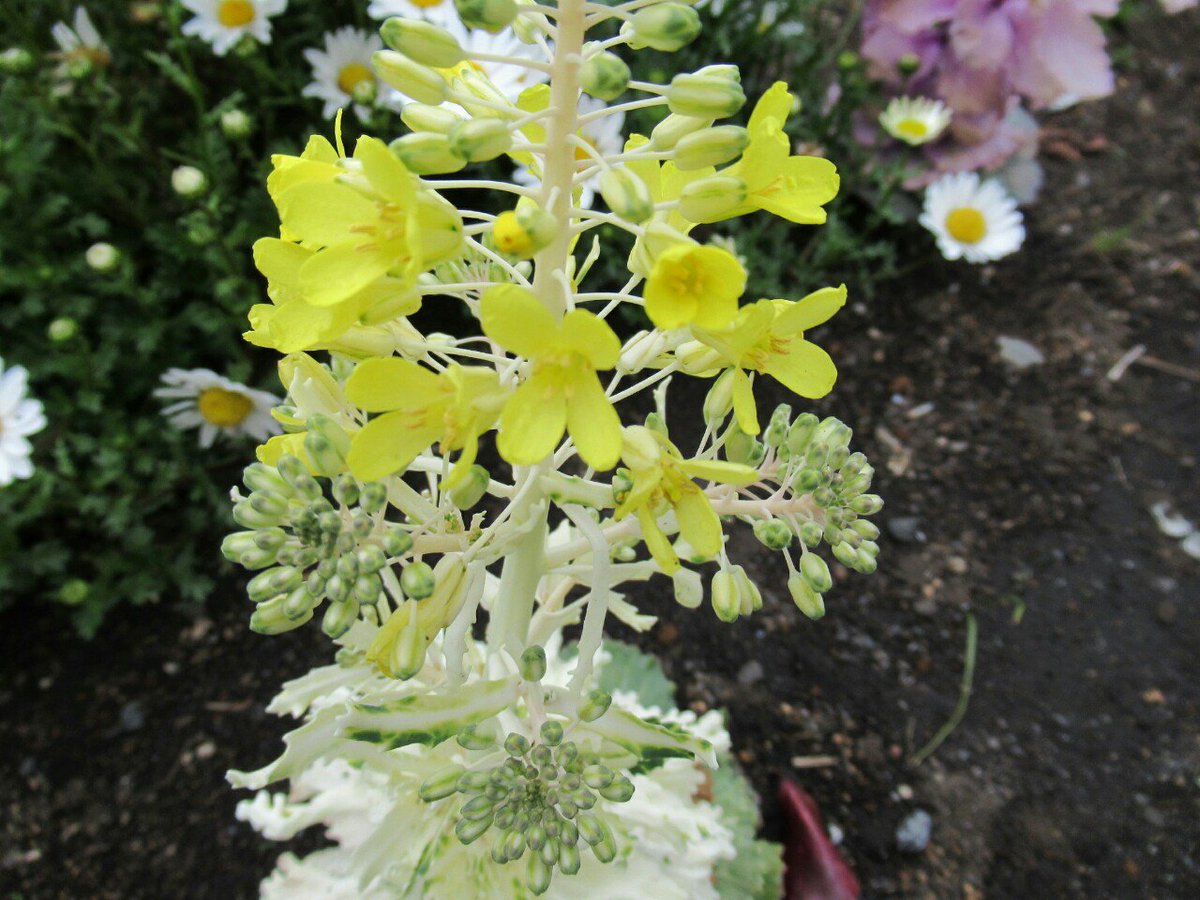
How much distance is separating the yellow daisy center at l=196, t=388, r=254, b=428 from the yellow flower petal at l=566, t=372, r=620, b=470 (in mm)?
1538

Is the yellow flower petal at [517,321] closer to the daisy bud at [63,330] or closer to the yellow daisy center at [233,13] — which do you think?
the daisy bud at [63,330]

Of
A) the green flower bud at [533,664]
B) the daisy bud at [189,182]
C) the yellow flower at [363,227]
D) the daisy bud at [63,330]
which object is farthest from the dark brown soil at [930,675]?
the yellow flower at [363,227]

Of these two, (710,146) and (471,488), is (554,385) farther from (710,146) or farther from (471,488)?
(710,146)

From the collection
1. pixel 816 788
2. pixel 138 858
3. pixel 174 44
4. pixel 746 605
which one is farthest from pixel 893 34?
pixel 138 858

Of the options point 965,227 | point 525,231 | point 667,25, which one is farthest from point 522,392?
point 965,227

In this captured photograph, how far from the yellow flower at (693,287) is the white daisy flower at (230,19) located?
69.0 inches

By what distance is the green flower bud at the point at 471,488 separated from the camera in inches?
33.9

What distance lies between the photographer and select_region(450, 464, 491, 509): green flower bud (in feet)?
2.83

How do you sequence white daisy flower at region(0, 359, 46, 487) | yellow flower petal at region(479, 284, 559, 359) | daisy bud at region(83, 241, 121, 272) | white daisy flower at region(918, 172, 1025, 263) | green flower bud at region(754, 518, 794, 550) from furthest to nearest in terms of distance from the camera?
white daisy flower at region(918, 172, 1025, 263)
daisy bud at region(83, 241, 121, 272)
white daisy flower at region(0, 359, 46, 487)
green flower bud at region(754, 518, 794, 550)
yellow flower petal at region(479, 284, 559, 359)

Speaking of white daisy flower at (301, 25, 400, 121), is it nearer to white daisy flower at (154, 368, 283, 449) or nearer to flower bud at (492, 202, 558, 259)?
white daisy flower at (154, 368, 283, 449)

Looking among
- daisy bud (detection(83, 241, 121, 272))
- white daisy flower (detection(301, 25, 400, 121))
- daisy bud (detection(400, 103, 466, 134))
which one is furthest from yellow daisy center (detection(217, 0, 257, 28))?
daisy bud (detection(400, 103, 466, 134))

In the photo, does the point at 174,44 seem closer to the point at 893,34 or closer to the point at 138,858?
the point at 138,858

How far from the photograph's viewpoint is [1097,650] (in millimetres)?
2332

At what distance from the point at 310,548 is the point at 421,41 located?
0.48 metres
